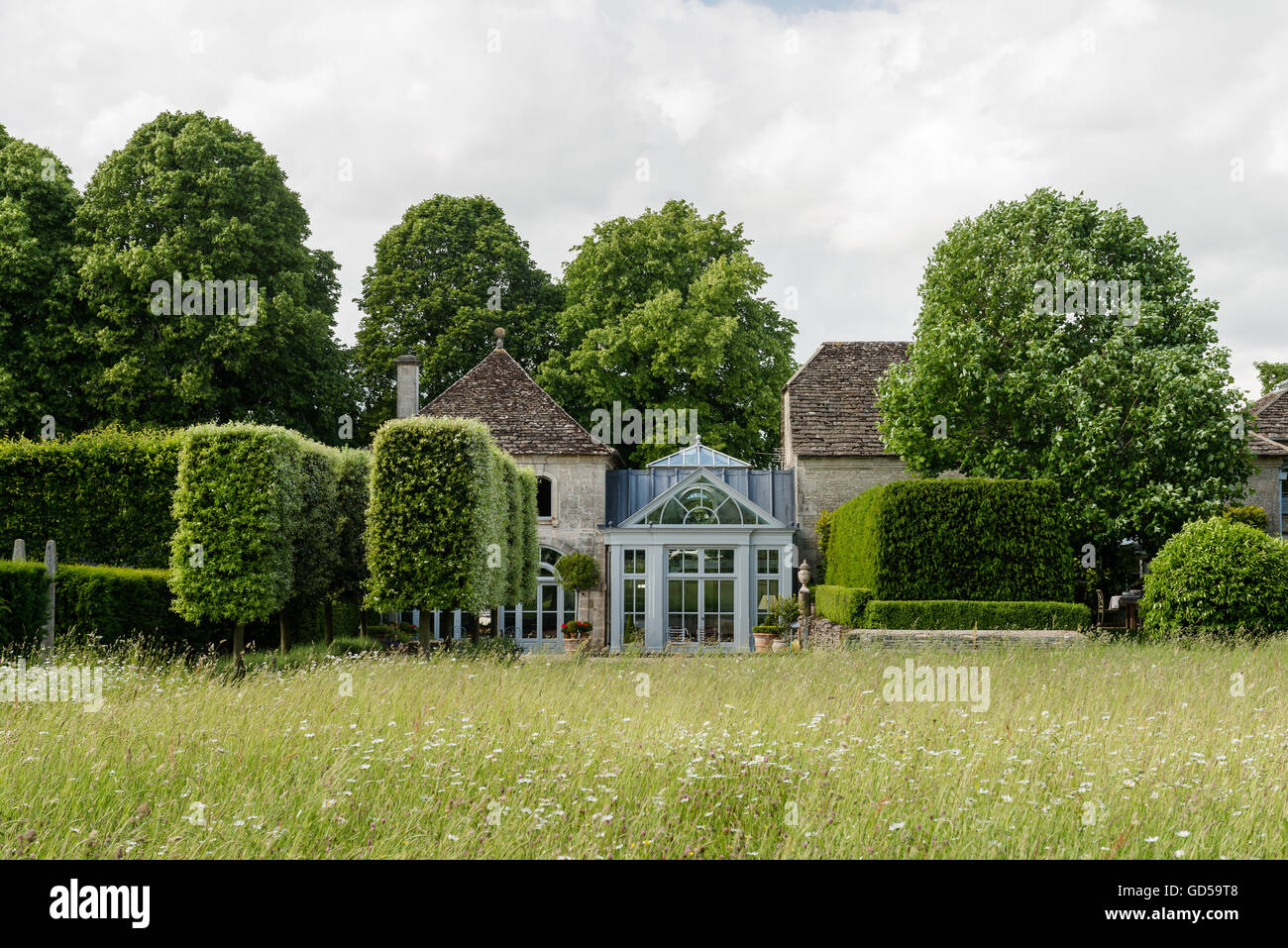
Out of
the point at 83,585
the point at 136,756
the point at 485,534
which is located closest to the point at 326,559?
the point at 485,534

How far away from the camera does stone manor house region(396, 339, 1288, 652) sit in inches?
1054

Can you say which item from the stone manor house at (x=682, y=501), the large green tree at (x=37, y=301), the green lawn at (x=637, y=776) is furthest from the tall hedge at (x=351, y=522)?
the large green tree at (x=37, y=301)

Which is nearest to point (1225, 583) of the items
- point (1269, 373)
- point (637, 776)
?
point (637, 776)

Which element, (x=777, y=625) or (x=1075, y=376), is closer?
(x=1075, y=376)

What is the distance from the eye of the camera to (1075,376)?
67.1ft

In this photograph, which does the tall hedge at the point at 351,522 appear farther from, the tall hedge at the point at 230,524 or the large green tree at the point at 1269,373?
the large green tree at the point at 1269,373

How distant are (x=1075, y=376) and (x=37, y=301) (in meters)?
24.7

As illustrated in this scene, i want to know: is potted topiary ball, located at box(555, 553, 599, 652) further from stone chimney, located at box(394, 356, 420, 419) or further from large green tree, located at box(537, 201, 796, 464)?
stone chimney, located at box(394, 356, 420, 419)

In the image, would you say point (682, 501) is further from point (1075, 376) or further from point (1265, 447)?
point (1265, 447)

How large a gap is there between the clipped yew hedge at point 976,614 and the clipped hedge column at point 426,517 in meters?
7.09

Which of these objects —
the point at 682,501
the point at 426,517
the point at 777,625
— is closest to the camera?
the point at 426,517

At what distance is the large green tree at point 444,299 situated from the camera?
33.9 m

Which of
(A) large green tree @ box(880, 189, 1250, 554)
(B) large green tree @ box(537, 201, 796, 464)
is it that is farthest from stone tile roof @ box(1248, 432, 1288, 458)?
(B) large green tree @ box(537, 201, 796, 464)
